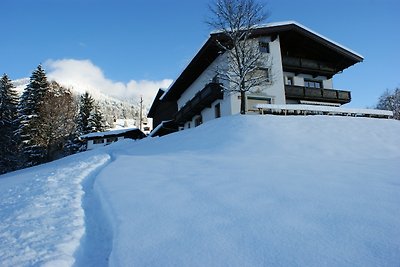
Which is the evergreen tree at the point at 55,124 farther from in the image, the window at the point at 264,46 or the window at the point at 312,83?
the window at the point at 312,83

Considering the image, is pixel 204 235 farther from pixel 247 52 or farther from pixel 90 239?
pixel 247 52

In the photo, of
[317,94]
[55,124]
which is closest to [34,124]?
[55,124]

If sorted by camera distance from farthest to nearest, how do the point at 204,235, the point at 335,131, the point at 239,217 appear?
1. the point at 335,131
2. the point at 239,217
3. the point at 204,235

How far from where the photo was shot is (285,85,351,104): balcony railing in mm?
23219

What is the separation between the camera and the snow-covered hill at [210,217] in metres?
2.80

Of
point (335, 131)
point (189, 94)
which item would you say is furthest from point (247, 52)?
point (189, 94)

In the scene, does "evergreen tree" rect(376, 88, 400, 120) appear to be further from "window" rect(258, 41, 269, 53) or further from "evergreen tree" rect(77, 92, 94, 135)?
"evergreen tree" rect(77, 92, 94, 135)

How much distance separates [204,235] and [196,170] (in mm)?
3556

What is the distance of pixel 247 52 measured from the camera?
62.6 feet

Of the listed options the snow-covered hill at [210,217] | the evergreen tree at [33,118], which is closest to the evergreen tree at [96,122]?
the evergreen tree at [33,118]

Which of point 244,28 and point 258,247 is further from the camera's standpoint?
point 244,28

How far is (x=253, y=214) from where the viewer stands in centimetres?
368

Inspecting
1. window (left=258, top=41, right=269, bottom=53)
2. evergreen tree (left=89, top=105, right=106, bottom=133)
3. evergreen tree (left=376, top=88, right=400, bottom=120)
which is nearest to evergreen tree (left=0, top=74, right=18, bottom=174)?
A: evergreen tree (left=89, top=105, right=106, bottom=133)

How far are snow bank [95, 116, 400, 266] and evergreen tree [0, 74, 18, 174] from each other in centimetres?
2956
